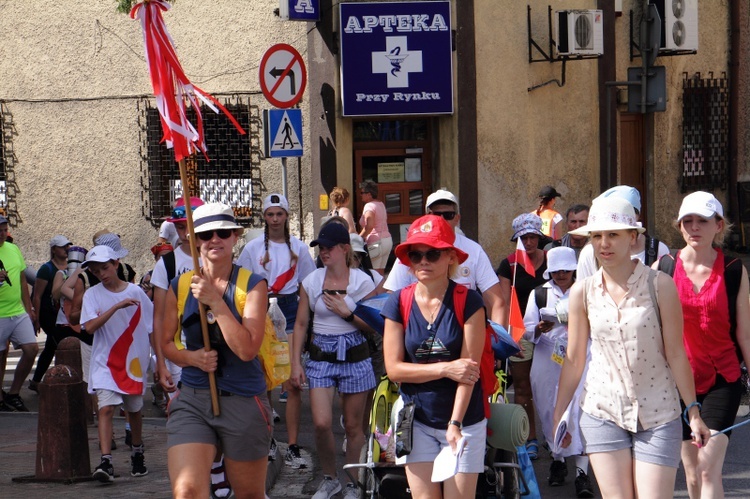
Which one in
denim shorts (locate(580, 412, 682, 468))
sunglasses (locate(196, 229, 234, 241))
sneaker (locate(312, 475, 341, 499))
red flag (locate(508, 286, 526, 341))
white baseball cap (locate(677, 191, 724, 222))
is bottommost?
sneaker (locate(312, 475, 341, 499))

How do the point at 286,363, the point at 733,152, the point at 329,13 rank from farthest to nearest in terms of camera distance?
1. the point at 733,152
2. the point at 329,13
3. the point at 286,363

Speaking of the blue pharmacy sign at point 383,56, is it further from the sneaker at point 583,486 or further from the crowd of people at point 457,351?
the sneaker at point 583,486

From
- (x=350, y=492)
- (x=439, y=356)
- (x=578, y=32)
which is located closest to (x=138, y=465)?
(x=350, y=492)

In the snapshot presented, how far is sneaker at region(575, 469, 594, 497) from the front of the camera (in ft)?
26.6

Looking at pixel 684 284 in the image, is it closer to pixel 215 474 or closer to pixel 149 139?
pixel 215 474

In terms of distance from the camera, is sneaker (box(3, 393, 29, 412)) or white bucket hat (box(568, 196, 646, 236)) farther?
sneaker (box(3, 393, 29, 412))

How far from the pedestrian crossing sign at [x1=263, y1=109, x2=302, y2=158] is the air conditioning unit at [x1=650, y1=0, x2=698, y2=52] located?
29.4 feet

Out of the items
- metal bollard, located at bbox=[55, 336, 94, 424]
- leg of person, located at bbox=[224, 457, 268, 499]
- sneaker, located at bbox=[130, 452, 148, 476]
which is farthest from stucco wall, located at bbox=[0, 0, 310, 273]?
leg of person, located at bbox=[224, 457, 268, 499]

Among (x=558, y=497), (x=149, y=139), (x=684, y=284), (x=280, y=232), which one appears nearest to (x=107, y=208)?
(x=149, y=139)

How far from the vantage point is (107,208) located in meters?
19.2

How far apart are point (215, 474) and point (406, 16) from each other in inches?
451

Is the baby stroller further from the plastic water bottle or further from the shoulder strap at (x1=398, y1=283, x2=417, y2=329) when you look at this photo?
the plastic water bottle

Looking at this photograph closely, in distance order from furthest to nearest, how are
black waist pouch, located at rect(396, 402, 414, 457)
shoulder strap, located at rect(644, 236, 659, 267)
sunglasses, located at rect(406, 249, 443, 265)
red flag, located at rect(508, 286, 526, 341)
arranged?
red flag, located at rect(508, 286, 526, 341) → shoulder strap, located at rect(644, 236, 659, 267) → sunglasses, located at rect(406, 249, 443, 265) → black waist pouch, located at rect(396, 402, 414, 457)

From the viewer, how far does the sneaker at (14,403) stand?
11.9 metres
